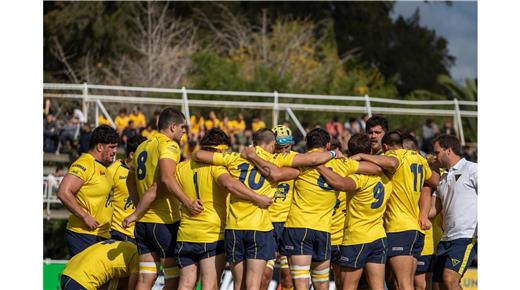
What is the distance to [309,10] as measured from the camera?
1794 inches

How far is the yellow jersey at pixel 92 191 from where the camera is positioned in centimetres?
1252

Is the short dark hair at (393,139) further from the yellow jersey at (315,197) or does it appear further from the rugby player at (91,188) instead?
the rugby player at (91,188)

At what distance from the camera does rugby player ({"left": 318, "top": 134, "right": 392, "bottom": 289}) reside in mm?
11578

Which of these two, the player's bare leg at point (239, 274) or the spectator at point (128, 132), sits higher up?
the spectator at point (128, 132)

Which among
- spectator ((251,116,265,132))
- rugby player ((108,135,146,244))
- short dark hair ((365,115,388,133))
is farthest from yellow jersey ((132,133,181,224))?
spectator ((251,116,265,132))

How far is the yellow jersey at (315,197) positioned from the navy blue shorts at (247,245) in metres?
0.61

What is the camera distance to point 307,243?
11359 mm

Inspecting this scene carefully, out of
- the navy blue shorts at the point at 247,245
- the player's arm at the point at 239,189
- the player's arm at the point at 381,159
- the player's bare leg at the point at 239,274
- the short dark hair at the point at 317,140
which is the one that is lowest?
the player's bare leg at the point at 239,274

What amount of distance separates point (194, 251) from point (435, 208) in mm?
3428

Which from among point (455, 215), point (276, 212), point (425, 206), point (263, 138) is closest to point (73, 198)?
point (276, 212)

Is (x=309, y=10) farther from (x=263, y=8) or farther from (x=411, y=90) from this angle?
(x=411, y=90)

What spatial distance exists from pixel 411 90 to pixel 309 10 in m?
8.01

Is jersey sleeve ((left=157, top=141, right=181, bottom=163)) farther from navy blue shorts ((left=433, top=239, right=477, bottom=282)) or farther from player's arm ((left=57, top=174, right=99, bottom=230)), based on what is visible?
navy blue shorts ((left=433, top=239, right=477, bottom=282))

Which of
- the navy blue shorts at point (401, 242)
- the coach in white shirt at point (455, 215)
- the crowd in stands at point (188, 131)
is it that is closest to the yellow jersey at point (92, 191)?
the navy blue shorts at point (401, 242)
